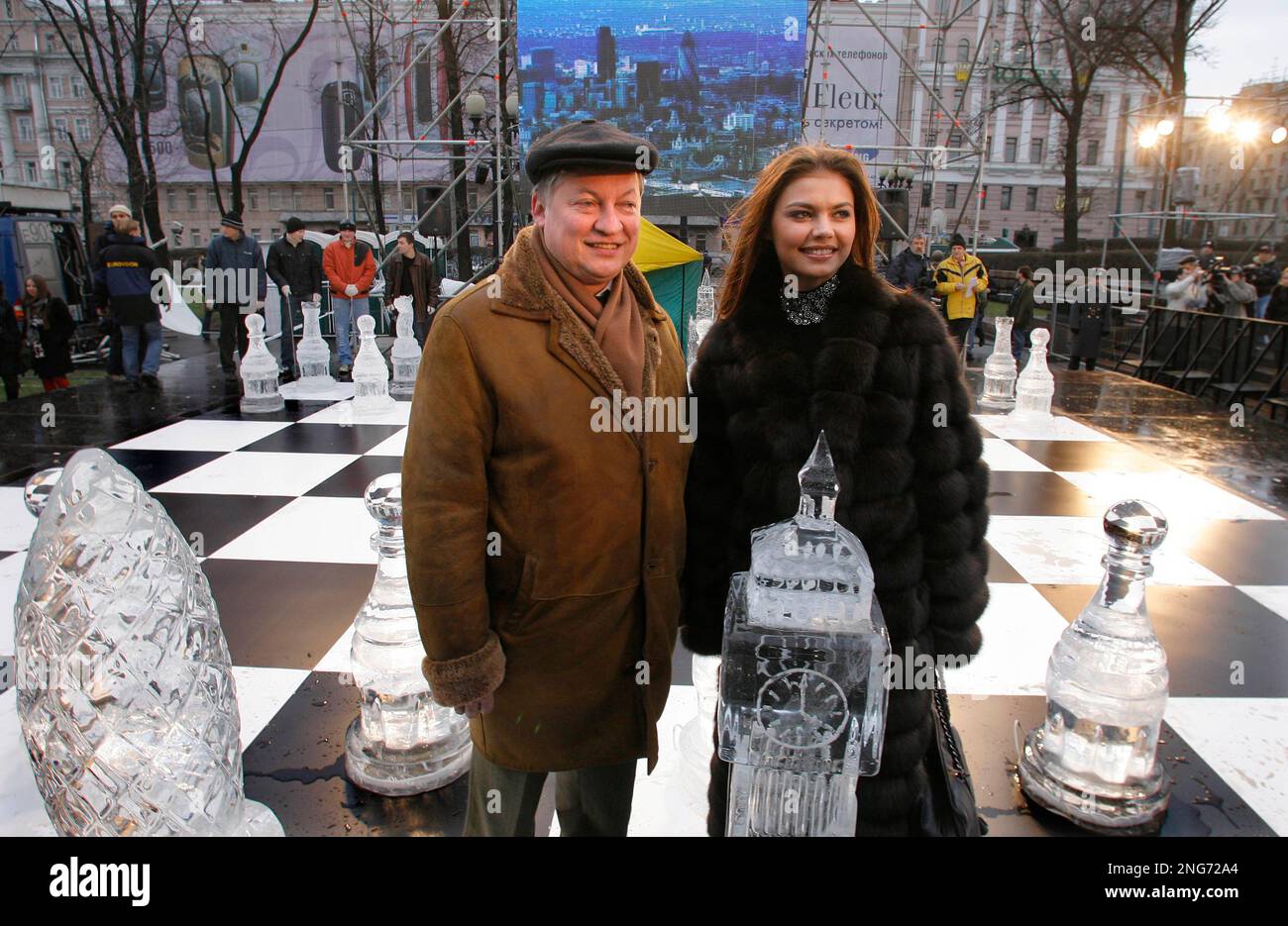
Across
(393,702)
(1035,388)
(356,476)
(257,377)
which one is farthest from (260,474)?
(1035,388)

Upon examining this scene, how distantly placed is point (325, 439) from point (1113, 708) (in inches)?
170

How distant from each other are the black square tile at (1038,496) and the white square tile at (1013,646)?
84cm

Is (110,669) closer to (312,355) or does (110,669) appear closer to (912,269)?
(312,355)

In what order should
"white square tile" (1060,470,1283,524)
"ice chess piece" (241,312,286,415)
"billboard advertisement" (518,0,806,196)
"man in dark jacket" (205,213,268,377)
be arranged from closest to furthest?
"white square tile" (1060,470,1283,524) < "ice chess piece" (241,312,286,415) < "man in dark jacket" (205,213,268,377) < "billboard advertisement" (518,0,806,196)

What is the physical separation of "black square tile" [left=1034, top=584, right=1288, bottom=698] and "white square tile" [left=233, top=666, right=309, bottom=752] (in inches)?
91.9

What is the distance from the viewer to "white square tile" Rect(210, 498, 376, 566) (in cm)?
305

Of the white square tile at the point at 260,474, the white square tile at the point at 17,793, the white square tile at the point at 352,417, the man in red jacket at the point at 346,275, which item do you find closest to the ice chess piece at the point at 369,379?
the white square tile at the point at 352,417

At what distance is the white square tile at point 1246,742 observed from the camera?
5.82 ft

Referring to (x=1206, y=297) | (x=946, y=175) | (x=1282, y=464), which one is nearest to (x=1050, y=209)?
(x=946, y=175)

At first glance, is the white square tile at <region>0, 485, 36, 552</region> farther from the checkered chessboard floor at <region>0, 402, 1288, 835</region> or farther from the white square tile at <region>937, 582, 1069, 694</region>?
the white square tile at <region>937, 582, 1069, 694</region>

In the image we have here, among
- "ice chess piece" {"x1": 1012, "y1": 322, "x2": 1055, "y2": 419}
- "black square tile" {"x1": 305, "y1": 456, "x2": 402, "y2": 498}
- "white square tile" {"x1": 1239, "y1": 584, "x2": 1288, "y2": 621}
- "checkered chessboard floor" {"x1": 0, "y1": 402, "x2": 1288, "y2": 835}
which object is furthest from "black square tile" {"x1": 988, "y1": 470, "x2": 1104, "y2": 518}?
"black square tile" {"x1": 305, "y1": 456, "x2": 402, "y2": 498}

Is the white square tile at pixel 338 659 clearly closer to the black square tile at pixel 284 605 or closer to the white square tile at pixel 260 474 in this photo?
the black square tile at pixel 284 605

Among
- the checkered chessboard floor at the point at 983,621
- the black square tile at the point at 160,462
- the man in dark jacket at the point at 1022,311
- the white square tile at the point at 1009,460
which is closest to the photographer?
the checkered chessboard floor at the point at 983,621

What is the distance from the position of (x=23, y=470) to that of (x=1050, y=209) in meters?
44.4
